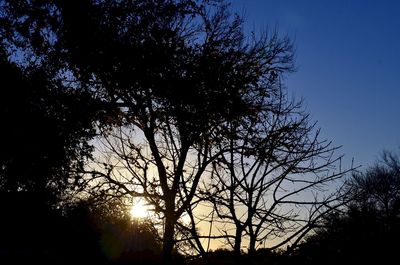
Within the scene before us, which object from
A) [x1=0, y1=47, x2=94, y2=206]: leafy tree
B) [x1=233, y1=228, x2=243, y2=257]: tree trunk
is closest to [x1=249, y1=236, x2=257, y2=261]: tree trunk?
[x1=233, y1=228, x2=243, y2=257]: tree trunk

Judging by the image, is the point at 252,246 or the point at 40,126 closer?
the point at 252,246

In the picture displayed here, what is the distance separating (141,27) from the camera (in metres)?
11.5

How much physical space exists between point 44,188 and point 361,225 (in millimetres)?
11252

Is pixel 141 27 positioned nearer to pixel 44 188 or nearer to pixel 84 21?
pixel 84 21

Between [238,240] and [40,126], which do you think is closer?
[238,240]

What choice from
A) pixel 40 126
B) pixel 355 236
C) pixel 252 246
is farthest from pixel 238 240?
pixel 40 126

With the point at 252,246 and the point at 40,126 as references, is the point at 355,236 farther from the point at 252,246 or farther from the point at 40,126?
the point at 40,126

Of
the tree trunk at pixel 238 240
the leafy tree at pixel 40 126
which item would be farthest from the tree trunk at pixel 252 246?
the leafy tree at pixel 40 126

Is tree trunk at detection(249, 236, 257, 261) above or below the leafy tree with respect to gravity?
below

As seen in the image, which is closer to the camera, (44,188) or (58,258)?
(44,188)

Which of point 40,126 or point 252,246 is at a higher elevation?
point 40,126

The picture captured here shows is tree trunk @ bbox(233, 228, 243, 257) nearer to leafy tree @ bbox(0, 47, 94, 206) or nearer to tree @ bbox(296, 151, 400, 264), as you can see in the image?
tree @ bbox(296, 151, 400, 264)

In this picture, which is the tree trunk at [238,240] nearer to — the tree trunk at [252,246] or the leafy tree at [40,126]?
the tree trunk at [252,246]

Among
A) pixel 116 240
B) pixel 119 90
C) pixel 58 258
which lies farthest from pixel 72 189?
pixel 116 240
